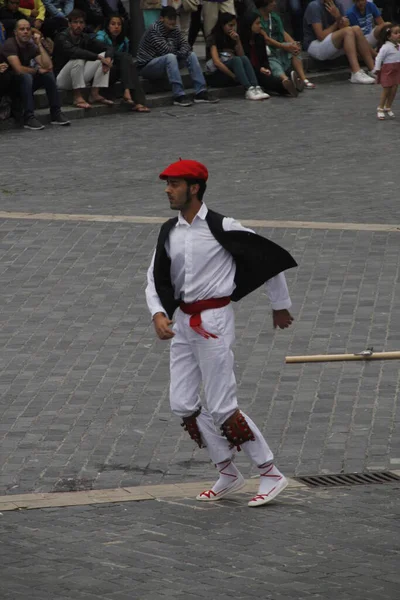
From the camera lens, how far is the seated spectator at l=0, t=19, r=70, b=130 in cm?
1809

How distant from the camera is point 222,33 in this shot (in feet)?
67.1

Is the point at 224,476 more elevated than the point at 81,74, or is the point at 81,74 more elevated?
the point at 224,476

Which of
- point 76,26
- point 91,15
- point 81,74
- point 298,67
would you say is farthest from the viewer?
point 298,67

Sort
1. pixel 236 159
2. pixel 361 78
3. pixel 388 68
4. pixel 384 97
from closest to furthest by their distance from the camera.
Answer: pixel 236 159 → pixel 384 97 → pixel 388 68 → pixel 361 78

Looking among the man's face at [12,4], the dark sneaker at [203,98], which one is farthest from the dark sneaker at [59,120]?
the dark sneaker at [203,98]

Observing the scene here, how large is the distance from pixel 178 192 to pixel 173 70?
41.9ft

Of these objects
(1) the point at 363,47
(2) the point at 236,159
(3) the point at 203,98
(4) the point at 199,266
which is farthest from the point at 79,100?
(4) the point at 199,266

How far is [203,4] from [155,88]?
65.4 inches

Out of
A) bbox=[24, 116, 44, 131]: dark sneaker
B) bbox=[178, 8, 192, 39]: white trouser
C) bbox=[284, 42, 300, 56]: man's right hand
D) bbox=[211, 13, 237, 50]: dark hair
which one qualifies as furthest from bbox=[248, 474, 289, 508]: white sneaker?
bbox=[178, 8, 192, 39]: white trouser

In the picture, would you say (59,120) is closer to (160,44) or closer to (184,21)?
(160,44)

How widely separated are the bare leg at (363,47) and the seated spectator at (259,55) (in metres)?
2.01

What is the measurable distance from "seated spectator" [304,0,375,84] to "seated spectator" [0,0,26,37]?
212 inches

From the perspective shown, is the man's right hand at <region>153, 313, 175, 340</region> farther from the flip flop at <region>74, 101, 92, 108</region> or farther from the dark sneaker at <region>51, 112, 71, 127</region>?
the flip flop at <region>74, 101, 92, 108</region>

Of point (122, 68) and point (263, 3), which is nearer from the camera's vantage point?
point (122, 68)
